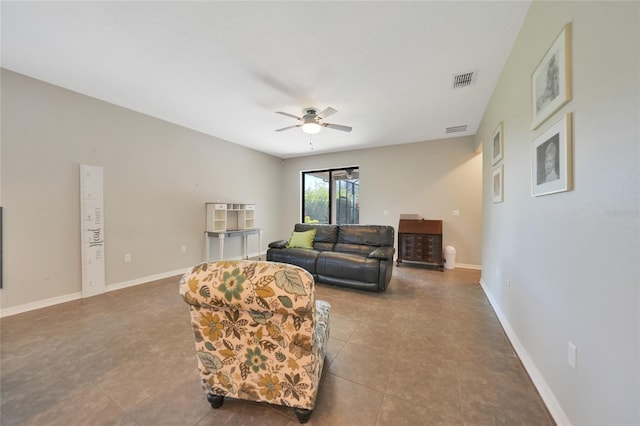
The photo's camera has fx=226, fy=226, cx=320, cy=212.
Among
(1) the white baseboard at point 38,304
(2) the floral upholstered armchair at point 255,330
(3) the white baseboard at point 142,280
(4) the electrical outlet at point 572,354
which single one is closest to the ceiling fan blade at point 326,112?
(2) the floral upholstered armchair at point 255,330

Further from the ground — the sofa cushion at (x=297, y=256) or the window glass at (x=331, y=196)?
the window glass at (x=331, y=196)

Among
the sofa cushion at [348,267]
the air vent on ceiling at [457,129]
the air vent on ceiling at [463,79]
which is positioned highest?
the air vent on ceiling at [457,129]

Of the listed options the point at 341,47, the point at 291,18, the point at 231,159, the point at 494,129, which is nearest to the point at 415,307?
the point at 494,129

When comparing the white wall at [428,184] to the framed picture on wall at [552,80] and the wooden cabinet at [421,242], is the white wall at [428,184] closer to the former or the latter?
the wooden cabinet at [421,242]

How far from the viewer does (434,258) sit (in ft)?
14.5

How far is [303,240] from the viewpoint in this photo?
164 inches

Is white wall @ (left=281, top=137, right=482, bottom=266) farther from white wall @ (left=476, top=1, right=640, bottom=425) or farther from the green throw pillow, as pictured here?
white wall @ (left=476, top=1, right=640, bottom=425)

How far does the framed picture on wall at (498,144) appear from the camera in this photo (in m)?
2.47

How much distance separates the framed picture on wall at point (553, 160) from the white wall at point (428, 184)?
3.34 m

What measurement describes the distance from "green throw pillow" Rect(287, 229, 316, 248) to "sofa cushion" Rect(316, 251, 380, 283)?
0.63 metres

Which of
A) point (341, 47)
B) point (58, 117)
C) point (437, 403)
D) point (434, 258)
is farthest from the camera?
point (434, 258)

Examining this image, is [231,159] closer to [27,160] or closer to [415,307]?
[27,160]

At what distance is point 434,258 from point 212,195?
4.67 metres

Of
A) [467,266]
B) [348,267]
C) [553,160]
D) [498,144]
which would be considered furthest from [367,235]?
[553,160]
